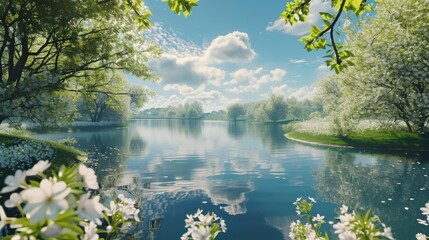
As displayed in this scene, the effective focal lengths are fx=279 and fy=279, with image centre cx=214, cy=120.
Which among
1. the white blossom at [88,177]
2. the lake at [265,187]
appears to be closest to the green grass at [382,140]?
the lake at [265,187]

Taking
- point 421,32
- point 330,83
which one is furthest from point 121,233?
point 330,83

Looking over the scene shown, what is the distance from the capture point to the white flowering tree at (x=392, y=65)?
75.6 ft

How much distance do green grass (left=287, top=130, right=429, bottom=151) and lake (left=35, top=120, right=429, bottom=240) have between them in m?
3.26

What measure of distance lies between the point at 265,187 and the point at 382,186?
687 centimetres

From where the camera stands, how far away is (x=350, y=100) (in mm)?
29516

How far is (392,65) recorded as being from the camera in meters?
23.7

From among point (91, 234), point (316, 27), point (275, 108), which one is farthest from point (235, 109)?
point (91, 234)

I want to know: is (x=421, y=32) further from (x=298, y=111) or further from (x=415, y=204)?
(x=298, y=111)

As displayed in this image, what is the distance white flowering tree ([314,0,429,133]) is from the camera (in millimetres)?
23031

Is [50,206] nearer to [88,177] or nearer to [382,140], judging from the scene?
[88,177]

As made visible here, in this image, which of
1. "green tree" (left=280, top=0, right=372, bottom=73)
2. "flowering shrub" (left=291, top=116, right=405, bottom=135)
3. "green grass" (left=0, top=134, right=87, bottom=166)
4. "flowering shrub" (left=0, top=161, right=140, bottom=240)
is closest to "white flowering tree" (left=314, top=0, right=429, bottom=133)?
"flowering shrub" (left=291, top=116, right=405, bottom=135)

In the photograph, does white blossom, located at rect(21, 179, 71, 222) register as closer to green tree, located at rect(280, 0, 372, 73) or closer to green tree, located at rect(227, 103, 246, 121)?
green tree, located at rect(280, 0, 372, 73)

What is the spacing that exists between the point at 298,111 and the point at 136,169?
136 m

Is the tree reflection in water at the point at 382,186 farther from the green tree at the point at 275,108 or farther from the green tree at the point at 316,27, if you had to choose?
the green tree at the point at 275,108
